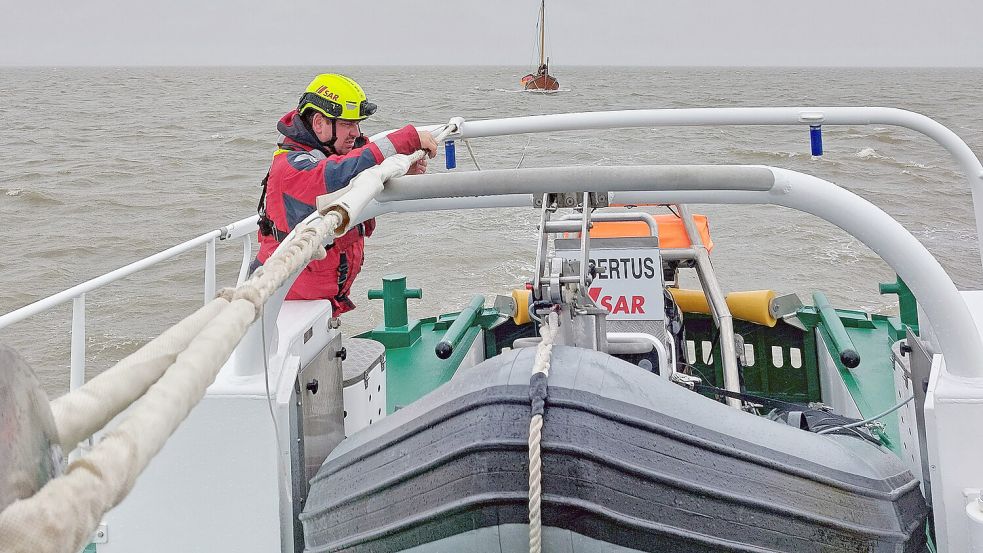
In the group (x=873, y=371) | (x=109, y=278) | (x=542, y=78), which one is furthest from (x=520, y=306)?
(x=542, y=78)

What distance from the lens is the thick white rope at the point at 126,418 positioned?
1.43ft

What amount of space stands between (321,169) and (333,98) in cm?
34

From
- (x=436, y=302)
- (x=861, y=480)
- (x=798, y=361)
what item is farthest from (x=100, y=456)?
(x=436, y=302)

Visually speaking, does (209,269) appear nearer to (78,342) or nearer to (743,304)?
(78,342)

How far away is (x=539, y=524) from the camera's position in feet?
4.05

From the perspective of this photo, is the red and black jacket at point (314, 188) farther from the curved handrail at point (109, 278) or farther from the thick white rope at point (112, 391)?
the thick white rope at point (112, 391)

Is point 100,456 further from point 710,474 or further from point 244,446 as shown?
point 244,446

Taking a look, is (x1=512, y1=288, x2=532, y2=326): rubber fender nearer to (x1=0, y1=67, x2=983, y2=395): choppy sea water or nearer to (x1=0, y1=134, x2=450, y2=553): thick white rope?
(x1=0, y1=67, x2=983, y2=395): choppy sea water

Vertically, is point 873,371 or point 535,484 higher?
point 535,484

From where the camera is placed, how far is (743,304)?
13.1 ft

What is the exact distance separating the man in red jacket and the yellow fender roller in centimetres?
175

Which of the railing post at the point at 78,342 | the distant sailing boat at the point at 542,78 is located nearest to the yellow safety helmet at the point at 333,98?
the railing post at the point at 78,342

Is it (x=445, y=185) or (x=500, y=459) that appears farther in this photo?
(x=445, y=185)

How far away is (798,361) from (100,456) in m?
4.31
